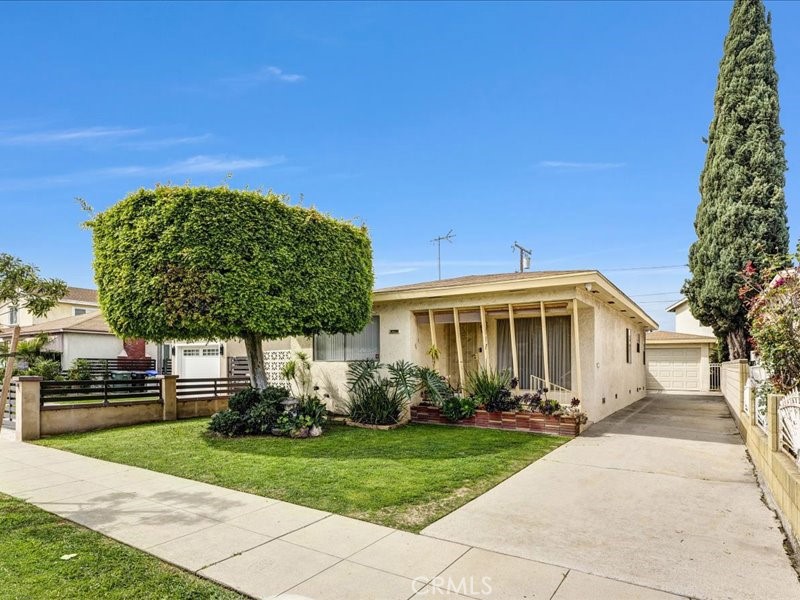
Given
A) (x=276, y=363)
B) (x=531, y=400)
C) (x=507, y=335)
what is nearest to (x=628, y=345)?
(x=507, y=335)

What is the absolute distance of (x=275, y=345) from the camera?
14641 mm

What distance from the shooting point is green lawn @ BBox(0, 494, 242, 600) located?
3344 mm

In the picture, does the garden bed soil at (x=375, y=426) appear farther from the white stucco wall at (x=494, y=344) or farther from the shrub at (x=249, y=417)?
the shrub at (x=249, y=417)

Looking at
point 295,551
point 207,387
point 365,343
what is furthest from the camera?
point 207,387

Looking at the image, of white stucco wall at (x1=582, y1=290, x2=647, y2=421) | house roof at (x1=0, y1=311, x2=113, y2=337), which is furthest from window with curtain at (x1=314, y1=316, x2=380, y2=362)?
house roof at (x1=0, y1=311, x2=113, y2=337)

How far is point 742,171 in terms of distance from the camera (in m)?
A: 15.5

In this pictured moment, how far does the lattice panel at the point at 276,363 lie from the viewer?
44.8ft

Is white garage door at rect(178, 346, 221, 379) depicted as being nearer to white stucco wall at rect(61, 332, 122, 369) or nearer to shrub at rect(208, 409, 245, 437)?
white stucco wall at rect(61, 332, 122, 369)

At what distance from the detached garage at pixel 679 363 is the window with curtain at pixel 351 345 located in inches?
655

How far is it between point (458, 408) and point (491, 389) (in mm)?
867

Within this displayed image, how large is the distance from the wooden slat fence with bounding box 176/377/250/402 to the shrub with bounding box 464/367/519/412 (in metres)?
6.68

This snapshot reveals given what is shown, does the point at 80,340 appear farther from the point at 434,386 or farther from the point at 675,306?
the point at 675,306

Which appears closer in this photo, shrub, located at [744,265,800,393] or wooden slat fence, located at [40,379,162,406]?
shrub, located at [744,265,800,393]

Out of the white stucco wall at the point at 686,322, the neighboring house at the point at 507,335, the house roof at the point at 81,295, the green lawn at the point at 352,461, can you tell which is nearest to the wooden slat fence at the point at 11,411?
the green lawn at the point at 352,461
